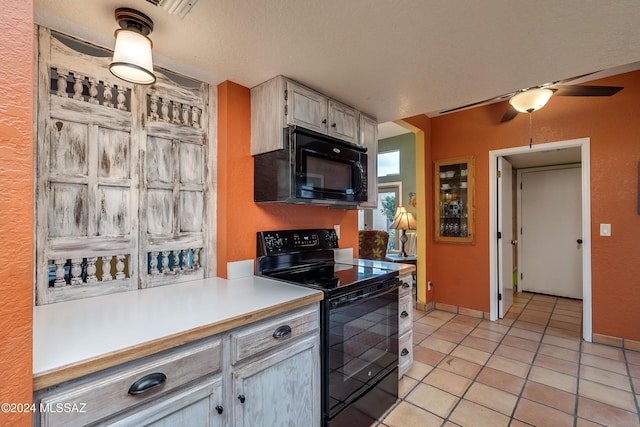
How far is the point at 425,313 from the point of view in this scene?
3.78 meters

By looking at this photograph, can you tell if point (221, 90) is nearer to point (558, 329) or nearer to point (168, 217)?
point (168, 217)

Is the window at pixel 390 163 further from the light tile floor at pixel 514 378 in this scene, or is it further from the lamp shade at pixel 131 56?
the lamp shade at pixel 131 56

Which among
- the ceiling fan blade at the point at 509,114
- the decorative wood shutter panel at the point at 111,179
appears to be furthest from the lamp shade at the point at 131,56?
the ceiling fan blade at the point at 509,114

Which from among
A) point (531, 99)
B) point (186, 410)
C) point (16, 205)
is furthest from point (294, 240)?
point (531, 99)

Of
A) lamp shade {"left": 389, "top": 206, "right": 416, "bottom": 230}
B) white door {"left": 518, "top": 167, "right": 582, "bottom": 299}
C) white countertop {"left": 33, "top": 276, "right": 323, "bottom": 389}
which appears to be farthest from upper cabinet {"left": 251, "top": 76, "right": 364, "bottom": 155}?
white door {"left": 518, "top": 167, "right": 582, "bottom": 299}

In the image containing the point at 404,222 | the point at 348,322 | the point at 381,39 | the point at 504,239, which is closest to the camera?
the point at 381,39

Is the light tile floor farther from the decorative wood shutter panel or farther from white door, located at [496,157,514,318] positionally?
the decorative wood shutter panel

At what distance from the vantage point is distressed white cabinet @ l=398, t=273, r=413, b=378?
7.27 ft

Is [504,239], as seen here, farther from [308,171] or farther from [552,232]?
[308,171]

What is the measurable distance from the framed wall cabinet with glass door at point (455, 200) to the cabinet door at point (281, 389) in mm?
2863

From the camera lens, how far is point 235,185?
1977 mm

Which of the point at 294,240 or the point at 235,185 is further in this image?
the point at 294,240

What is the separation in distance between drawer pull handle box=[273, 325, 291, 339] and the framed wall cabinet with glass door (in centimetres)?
300

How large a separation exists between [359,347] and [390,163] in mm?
4705
